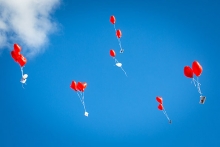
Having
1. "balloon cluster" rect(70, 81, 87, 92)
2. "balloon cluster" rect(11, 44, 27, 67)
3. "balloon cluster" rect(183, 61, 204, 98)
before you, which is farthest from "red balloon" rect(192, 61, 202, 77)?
"balloon cluster" rect(11, 44, 27, 67)

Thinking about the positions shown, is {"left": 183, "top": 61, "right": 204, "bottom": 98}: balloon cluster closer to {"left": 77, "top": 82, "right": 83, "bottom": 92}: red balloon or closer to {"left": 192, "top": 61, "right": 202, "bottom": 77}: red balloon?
{"left": 192, "top": 61, "right": 202, "bottom": 77}: red balloon

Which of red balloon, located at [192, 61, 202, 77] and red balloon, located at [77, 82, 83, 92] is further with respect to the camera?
red balloon, located at [77, 82, 83, 92]

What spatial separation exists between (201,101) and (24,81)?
7672 mm

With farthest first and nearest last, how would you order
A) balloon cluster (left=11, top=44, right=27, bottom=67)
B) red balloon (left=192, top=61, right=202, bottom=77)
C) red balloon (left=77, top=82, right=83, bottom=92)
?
1. red balloon (left=77, top=82, right=83, bottom=92)
2. balloon cluster (left=11, top=44, right=27, bottom=67)
3. red balloon (left=192, top=61, right=202, bottom=77)

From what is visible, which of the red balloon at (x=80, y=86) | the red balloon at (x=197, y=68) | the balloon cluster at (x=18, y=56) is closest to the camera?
the red balloon at (x=197, y=68)

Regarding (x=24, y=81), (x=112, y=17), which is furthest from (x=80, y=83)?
(x=112, y=17)

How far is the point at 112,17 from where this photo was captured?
1195 cm

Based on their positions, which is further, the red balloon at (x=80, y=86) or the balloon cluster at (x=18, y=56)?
the red balloon at (x=80, y=86)

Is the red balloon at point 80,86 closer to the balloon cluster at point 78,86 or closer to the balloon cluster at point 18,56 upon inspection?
the balloon cluster at point 78,86

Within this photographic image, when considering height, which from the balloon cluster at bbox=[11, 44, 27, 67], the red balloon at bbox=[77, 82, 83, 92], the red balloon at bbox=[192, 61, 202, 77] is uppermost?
the balloon cluster at bbox=[11, 44, 27, 67]

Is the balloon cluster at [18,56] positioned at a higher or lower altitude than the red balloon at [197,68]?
higher

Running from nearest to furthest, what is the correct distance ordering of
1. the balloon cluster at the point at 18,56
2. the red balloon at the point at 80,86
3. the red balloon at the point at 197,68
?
the red balloon at the point at 197,68 → the balloon cluster at the point at 18,56 → the red balloon at the point at 80,86

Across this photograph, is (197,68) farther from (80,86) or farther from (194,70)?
(80,86)

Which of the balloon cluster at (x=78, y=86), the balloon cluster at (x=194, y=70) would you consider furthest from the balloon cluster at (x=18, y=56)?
the balloon cluster at (x=194, y=70)
